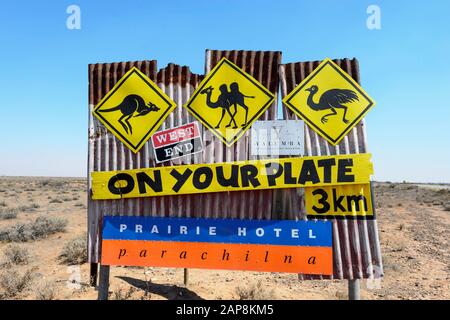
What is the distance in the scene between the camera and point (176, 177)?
5.21 m

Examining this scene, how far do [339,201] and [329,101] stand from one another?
1.56m

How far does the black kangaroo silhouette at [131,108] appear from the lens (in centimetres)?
542

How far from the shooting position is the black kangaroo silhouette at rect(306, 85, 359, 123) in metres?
5.00

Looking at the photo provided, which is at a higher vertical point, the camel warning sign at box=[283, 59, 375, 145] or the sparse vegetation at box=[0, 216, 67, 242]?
the camel warning sign at box=[283, 59, 375, 145]

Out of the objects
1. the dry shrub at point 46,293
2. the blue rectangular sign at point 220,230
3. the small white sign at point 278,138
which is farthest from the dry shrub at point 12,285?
the small white sign at point 278,138

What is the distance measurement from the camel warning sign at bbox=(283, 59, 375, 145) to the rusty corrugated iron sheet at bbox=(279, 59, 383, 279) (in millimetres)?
97

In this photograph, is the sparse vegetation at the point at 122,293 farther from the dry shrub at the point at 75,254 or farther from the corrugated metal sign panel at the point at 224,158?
the dry shrub at the point at 75,254

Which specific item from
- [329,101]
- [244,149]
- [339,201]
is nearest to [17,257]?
[244,149]

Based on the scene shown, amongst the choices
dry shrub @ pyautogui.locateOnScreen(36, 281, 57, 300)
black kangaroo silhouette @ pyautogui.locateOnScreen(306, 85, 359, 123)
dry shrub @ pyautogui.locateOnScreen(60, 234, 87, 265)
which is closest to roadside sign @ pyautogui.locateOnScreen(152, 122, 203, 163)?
black kangaroo silhouette @ pyautogui.locateOnScreen(306, 85, 359, 123)

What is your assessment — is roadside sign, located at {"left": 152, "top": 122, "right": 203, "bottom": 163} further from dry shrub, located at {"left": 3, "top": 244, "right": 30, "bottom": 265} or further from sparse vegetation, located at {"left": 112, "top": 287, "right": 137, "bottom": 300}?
dry shrub, located at {"left": 3, "top": 244, "right": 30, "bottom": 265}

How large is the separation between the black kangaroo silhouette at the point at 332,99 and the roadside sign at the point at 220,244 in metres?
1.77

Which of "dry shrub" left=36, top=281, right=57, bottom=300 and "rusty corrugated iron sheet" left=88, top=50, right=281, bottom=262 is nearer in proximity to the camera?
"rusty corrugated iron sheet" left=88, top=50, right=281, bottom=262

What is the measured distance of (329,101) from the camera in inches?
199
